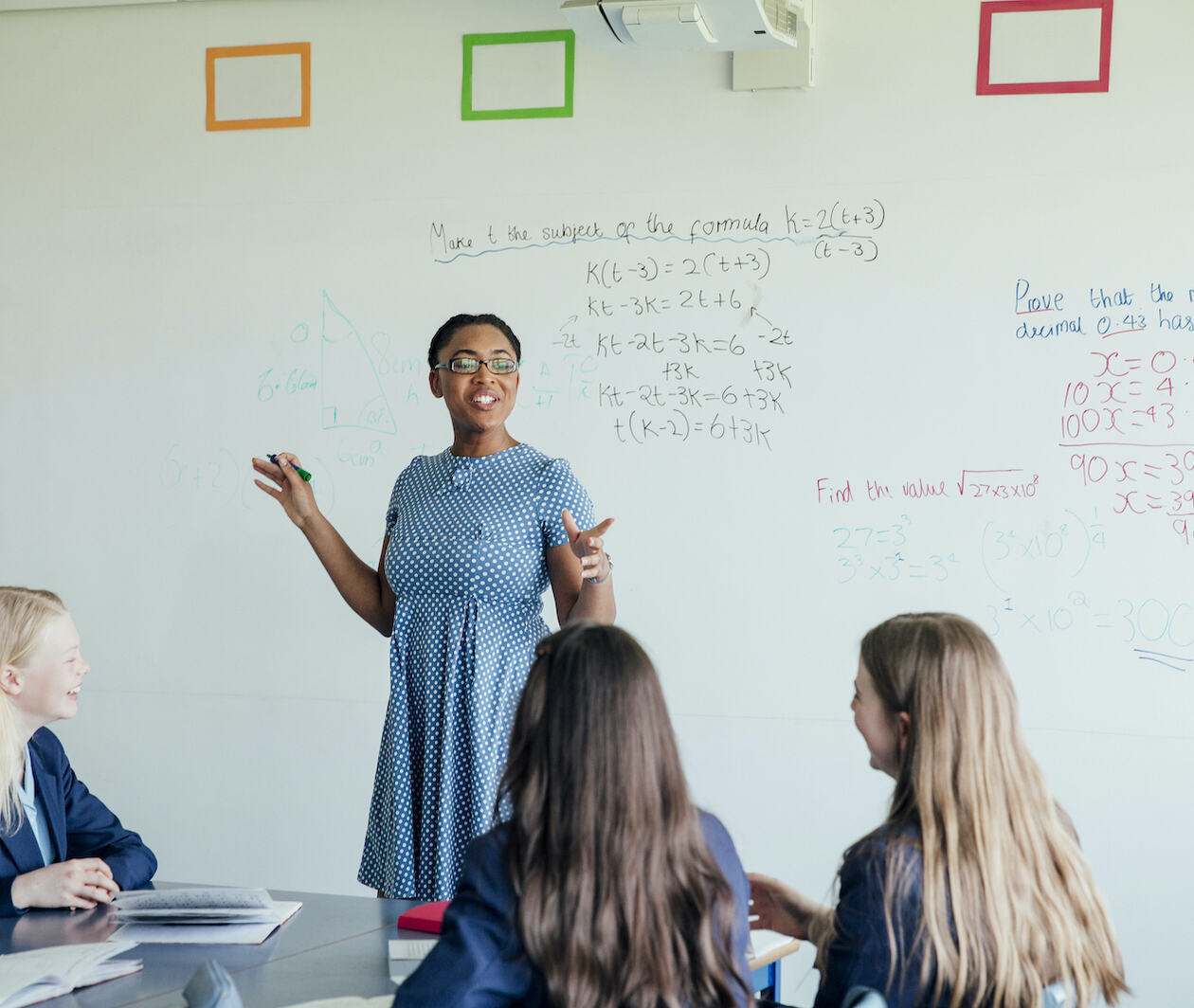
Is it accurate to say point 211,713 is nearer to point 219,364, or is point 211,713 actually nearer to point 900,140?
point 219,364

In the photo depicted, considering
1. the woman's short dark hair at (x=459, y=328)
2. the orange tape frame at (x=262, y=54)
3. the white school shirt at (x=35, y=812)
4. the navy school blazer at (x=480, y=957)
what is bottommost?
the white school shirt at (x=35, y=812)

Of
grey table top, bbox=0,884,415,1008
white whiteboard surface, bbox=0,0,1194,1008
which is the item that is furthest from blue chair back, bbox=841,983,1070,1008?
white whiteboard surface, bbox=0,0,1194,1008

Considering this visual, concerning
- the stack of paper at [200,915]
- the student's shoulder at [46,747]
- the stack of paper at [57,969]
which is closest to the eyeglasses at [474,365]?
the student's shoulder at [46,747]

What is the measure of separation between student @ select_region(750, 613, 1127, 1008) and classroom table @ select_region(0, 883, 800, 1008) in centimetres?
28

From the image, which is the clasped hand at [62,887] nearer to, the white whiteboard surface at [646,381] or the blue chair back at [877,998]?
the blue chair back at [877,998]

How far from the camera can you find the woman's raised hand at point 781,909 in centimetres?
168

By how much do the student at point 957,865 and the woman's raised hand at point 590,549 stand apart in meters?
0.74

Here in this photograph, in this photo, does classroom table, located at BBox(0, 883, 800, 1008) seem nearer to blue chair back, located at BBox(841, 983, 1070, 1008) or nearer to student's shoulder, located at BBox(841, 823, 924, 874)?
student's shoulder, located at BBox(841, 823, 924, 874)

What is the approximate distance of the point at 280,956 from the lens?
169 cm

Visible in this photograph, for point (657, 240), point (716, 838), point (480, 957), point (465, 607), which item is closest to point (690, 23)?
point (657, 240)

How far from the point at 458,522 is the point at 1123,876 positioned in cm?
181

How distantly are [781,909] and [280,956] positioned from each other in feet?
2.15

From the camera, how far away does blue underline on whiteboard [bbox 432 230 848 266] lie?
127 inches

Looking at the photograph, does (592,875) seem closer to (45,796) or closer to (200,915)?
(200,915)
